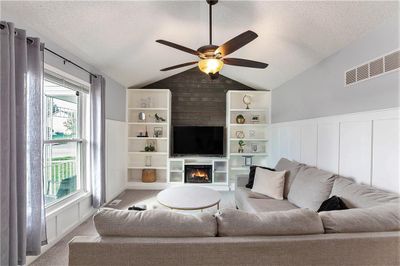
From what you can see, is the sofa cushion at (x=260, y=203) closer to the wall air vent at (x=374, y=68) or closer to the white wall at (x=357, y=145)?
the white wall at (x=357, y=145)

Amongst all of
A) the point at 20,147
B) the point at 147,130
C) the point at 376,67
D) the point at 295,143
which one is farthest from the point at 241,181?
the point at 20,147

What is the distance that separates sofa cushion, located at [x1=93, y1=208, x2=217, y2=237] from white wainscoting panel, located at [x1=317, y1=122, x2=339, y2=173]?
7.10ft

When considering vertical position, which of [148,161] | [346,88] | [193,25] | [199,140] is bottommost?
[148,161]

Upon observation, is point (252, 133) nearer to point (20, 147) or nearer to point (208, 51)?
point (208, 51)

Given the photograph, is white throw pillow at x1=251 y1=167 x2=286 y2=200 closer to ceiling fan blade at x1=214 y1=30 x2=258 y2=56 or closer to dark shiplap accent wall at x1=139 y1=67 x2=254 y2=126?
ceiling fan blade at x1=214 y1=30 x2=258 y2=56

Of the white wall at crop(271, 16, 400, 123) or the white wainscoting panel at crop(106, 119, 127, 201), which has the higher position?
the white wall at crop(271, 16, 400, 123)

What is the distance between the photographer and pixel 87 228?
115 inches

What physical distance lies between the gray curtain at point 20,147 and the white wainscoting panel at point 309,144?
136 inches

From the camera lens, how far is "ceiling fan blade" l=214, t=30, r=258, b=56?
1895mm

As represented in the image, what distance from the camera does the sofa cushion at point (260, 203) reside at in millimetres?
2473

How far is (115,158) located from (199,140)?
189cm

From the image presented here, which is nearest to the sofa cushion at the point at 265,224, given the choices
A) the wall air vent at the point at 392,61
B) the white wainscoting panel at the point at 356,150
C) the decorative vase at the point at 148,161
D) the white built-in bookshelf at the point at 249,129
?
the white wainscoting panel at the point at 356,150

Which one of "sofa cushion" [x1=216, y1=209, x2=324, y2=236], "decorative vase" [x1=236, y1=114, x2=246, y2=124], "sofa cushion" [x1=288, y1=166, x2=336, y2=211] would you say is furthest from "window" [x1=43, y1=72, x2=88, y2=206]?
"decorative vase" [x1=236, y1=114, x2=246, y2=124]

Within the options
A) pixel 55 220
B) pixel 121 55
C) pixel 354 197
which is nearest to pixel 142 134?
pixel 121 55
